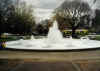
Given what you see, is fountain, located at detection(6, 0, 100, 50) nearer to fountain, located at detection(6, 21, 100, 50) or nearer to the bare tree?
fountain, located at detection(6, 21, 100, 50)

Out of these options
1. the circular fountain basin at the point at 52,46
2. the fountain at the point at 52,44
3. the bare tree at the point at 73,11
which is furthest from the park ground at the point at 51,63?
the bare tree at the point at 73,11

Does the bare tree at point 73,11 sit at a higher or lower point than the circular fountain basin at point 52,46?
higher

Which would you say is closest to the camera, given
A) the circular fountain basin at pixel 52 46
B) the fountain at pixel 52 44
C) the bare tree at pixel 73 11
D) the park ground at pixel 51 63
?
the park ground at pixel 51 63

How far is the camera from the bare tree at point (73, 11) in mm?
52188

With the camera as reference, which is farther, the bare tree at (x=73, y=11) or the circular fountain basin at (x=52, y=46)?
the bare tree at (x=73, y=11)

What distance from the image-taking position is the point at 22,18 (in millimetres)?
47625

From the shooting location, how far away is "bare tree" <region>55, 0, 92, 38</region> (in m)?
52.2

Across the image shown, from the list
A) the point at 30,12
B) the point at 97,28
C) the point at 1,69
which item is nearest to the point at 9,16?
the point at 30,12

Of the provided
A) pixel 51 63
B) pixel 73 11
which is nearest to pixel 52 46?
pixel 51 63

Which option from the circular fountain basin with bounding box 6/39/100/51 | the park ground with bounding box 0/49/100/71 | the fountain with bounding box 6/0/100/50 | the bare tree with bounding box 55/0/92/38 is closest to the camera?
the park ground with bounding box 0/49/100/71

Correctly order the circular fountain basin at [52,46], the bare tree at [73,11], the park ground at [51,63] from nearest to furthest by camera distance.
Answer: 1. the park ground at [51,63]
2. the circular fountain basin at [52,46]
3. the bare tree at [73,11]

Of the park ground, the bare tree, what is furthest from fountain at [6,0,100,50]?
the bare tree

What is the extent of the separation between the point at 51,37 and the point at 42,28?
5130 centimetres

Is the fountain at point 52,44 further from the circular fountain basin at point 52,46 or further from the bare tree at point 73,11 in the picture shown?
the bare tree at point 73,11
